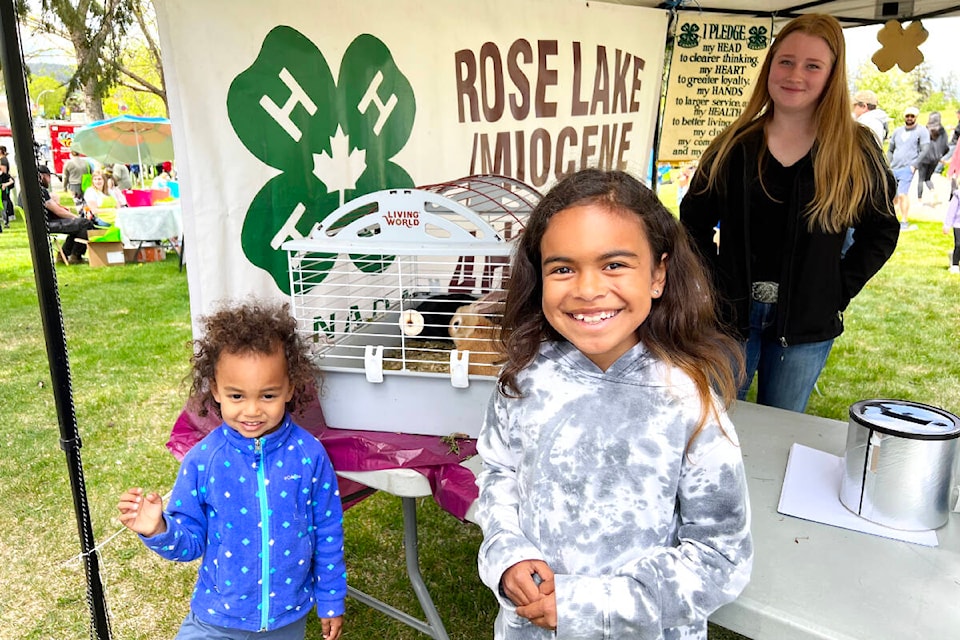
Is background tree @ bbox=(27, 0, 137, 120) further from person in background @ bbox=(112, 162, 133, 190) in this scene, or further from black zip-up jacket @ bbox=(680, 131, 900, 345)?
person in background @ bbox=(112, 162, 133, 190)

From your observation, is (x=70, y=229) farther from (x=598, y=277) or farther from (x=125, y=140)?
(x=598, y=277)

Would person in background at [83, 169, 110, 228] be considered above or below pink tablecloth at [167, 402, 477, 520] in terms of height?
above

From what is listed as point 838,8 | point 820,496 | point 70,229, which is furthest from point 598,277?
point 70,229

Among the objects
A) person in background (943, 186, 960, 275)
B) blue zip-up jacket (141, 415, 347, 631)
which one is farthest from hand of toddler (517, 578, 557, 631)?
person in background (943, 186, 960, 275)

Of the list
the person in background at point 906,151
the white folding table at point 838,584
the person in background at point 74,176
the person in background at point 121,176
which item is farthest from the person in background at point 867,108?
the person in background at point 74,176

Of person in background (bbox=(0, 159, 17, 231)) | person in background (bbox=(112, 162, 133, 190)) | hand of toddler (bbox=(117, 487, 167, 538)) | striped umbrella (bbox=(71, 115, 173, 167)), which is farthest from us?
person in background (bbox=(112, 162, 133, 190))

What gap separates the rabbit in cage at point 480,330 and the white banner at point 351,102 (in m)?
0.46

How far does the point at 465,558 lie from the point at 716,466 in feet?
6.83

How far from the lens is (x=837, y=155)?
6.17ft

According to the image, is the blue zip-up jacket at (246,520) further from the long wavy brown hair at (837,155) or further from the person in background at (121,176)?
the person in background at (121,176)

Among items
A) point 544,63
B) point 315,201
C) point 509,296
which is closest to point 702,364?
point 509,296

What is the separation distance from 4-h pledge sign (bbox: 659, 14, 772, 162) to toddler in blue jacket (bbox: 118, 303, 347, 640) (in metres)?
3.37

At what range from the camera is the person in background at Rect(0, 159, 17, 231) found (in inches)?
489

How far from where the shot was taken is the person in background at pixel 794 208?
1895mm
